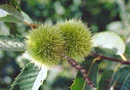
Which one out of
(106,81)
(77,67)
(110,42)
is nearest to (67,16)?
(110,42)

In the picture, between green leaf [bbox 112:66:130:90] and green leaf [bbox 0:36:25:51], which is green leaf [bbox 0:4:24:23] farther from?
green leaf [bbox 112:66:130:90]

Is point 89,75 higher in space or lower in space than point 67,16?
lower

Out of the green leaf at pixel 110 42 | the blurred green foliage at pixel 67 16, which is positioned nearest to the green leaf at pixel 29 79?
the green leaf at pixel 110 42

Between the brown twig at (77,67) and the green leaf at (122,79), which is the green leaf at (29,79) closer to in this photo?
the brown twig at (77,67)

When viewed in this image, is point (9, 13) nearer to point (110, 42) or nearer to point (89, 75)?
point (89, 75)

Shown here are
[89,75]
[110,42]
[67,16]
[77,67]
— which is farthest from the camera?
[67,16]

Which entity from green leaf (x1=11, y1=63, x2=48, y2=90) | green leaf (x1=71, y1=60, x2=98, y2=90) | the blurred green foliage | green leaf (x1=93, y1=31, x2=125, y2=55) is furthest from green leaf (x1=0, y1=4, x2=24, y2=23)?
the blurred green foliage

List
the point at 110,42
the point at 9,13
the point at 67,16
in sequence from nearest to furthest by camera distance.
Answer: the point at 9,13 → the point at 110,42 → the point at 67,16

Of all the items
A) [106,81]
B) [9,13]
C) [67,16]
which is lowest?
[106,81]
